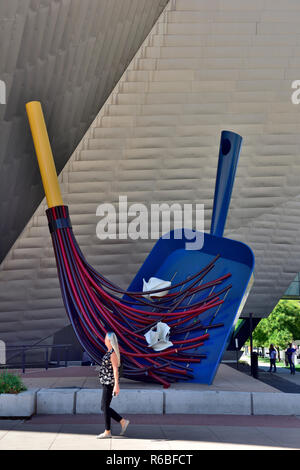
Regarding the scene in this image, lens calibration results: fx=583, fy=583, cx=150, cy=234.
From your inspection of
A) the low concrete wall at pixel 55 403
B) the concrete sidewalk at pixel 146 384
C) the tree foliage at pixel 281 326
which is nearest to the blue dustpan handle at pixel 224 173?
the concrete sidewalk at pixel 146 384

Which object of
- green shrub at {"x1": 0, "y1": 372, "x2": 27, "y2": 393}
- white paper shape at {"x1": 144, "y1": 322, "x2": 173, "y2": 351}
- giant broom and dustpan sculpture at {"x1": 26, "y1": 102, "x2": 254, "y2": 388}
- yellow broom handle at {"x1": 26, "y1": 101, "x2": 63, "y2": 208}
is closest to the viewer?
green shrub at {"x1": 0, "y1": 372, "x2": 27, "y2": 393}

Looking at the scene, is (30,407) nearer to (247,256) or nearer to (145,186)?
(247,256)

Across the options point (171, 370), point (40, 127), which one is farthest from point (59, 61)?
point (171, 370)

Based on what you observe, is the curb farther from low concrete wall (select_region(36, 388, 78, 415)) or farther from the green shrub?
the green shrub

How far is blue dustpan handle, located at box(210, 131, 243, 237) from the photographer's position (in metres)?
12.3

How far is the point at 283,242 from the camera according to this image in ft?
62.6

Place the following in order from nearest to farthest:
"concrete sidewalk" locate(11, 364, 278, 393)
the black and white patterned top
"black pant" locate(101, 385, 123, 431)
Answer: "black pant" locate(101, 385, 123, 431), the black and white patterned top, "concrete sidewalk" locate(11, 364, 278, 393)

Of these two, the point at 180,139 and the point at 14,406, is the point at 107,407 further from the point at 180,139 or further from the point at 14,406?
the point at 180,139

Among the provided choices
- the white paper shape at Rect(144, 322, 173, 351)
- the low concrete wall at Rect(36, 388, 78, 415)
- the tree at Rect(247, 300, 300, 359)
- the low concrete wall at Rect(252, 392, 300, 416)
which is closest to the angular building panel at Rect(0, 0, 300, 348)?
the white paper shape at Rect(144, 322, 173, 351)

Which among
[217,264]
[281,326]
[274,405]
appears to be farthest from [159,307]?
[281,326]

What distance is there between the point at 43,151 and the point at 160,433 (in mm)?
6548

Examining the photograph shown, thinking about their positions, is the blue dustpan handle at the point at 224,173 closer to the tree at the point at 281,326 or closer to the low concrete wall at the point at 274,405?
the low concrete wall at the point at 274,405

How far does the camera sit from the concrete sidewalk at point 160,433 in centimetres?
607

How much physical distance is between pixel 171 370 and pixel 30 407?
9.36ft
